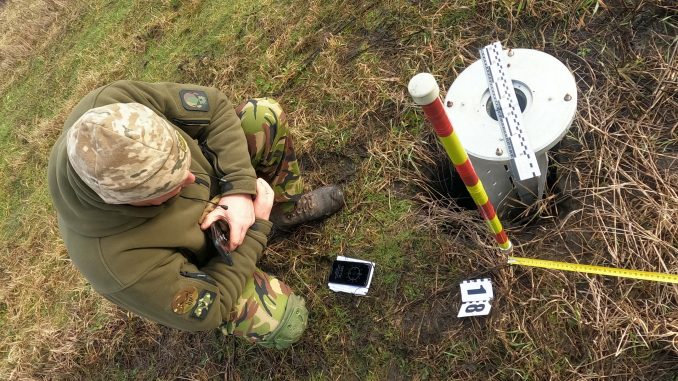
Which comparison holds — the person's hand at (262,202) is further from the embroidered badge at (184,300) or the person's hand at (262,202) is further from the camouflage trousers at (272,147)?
the embroidered badge at (184,300)

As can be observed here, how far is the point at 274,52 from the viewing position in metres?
3.84

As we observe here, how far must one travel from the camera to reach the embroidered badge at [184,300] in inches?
82.9

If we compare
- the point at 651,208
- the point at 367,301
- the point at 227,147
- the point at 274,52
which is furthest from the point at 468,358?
the point at 274,52

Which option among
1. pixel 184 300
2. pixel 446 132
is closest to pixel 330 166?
pixel 184 300

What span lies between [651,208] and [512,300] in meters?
0.75

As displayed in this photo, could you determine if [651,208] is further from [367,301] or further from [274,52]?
[274,52]

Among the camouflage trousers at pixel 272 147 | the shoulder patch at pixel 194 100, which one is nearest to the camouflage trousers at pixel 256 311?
the camouflage trousers at pixel 272 147

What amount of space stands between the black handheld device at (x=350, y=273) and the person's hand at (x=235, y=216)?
2.14 feet

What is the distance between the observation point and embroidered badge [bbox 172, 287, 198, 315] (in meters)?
2.11

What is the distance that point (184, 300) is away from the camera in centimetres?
212

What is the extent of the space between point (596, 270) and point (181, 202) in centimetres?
187

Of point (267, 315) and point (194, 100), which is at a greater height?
point (194, 100)

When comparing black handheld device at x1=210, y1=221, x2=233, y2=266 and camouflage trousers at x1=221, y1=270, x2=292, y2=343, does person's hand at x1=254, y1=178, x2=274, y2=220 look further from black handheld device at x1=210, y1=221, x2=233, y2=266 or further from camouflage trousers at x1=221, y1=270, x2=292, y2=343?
camouflage trousers at x1=221, y1=270, x2=292, y2=343

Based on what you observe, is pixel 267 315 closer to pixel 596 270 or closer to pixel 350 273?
pixel 350 273
